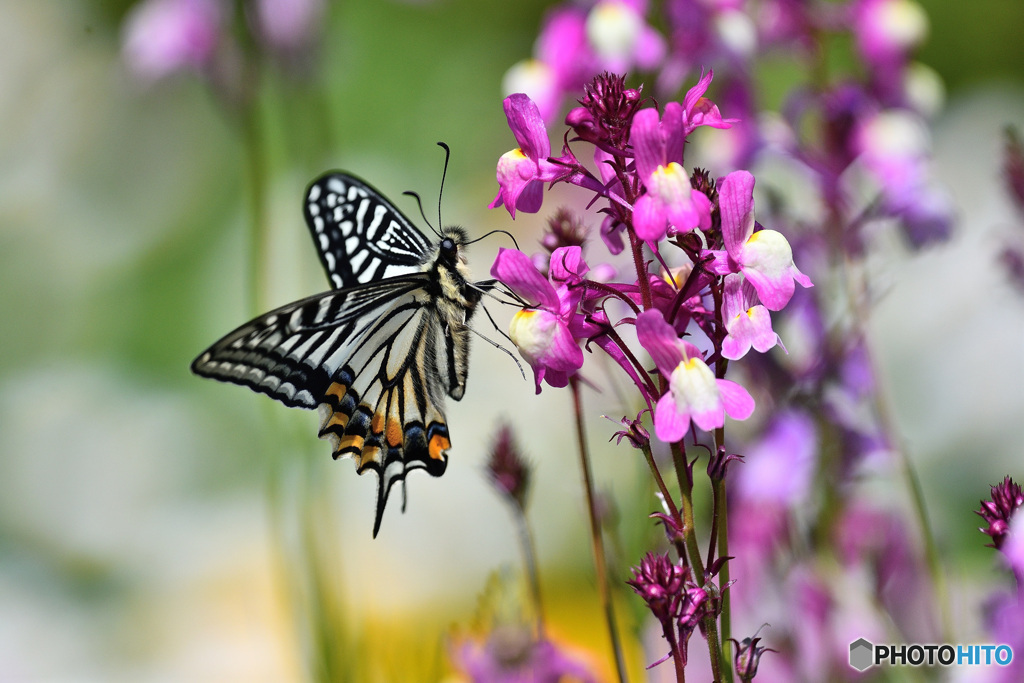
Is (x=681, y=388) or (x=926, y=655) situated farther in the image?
(x=926, y=655)

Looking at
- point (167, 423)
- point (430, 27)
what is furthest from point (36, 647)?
point (430, 27)

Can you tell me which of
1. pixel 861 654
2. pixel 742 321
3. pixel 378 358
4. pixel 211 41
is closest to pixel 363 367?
pixel 378 358

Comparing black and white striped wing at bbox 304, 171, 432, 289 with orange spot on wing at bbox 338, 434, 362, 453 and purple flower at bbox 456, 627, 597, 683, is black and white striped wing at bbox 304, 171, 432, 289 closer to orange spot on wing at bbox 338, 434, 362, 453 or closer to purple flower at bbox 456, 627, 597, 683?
orange spot on wing at bbox 338, 434, 362, 453

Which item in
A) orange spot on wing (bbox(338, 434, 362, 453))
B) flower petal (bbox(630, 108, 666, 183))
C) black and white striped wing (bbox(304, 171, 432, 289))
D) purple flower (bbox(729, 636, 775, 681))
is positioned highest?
black and white striped wing (bbox(304, 171, 432, 289))

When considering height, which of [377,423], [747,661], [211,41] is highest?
[211,41]

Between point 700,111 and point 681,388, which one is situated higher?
point 700,111

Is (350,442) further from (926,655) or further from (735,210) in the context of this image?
(926,655)

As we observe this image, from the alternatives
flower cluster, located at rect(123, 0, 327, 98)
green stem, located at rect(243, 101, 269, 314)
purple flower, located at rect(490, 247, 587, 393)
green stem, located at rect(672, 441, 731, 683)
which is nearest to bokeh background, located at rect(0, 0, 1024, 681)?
flower cluster, located at rect(123, 0, 327, 98)
